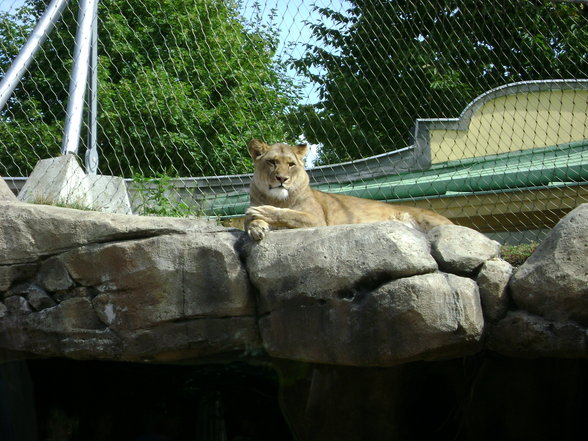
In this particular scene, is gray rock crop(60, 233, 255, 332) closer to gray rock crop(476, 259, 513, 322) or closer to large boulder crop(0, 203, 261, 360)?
large boulder crop(0, 203, 261, 360)

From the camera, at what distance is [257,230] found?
5.33 meters

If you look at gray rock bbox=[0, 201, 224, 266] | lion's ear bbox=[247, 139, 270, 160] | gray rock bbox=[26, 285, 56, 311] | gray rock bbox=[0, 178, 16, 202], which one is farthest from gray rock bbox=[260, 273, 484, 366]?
gray rock bbox=[0, 178, 16, 202]

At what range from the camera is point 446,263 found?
512cm

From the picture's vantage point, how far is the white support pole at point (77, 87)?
7.18 m

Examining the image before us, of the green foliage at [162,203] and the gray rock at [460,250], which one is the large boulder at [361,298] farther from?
the green foliage at [162,203]

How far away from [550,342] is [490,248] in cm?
67

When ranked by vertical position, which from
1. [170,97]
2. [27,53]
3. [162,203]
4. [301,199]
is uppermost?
[170,97]

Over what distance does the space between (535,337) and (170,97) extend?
7.16 meters

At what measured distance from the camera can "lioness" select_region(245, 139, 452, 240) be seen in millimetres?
6680

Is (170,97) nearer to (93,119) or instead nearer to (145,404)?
(93,119)

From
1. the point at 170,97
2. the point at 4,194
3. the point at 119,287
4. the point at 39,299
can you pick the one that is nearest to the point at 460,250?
the point at 119,287

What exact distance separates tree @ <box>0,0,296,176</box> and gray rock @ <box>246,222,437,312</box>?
6.26 feet

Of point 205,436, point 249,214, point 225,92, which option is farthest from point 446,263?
point 225,92

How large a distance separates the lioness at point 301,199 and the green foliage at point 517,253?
0.56 metres
